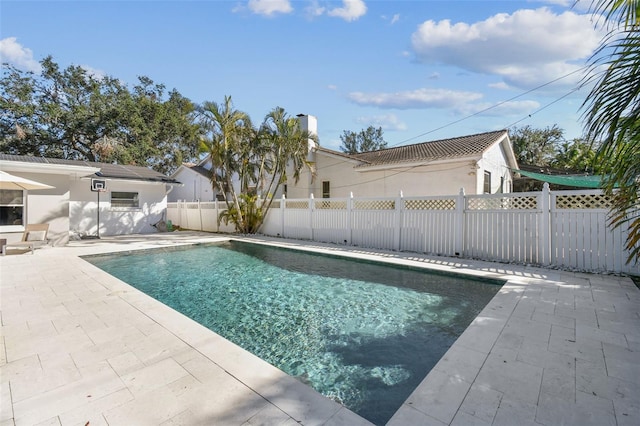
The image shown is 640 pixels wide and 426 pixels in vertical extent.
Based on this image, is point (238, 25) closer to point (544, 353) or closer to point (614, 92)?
point (614, 92)

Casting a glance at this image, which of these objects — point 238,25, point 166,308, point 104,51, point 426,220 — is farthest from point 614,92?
point 104,51

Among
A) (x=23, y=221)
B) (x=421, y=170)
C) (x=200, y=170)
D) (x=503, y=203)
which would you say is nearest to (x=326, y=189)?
(x=421, y=170)

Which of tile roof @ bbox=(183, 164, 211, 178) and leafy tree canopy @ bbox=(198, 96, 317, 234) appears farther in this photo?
tile roof @ bbox=(183, 164, 211, 178)

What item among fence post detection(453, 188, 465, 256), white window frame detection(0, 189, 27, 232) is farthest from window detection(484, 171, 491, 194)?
white window frame detection(0, 189, 27, 232)

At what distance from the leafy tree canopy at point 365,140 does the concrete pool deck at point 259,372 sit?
40230 millimetres

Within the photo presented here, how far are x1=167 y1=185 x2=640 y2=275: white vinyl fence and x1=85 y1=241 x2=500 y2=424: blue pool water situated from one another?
6.36ft

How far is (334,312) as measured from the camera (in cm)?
464

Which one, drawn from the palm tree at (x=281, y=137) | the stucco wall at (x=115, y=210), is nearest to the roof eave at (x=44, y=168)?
the stucco wall at (x=115, y=210)

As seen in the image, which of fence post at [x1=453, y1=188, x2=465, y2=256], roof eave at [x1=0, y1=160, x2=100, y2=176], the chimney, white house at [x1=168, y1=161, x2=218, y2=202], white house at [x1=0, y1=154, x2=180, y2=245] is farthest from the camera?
white house at [x1=168, y1=161, x2=218, y2=202]

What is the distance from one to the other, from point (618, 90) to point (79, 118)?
28.6 m

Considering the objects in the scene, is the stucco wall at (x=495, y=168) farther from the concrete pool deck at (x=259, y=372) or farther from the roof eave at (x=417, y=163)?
the concrete pool deck at (x=259, y=372)

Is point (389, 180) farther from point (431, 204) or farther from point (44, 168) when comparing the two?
point (44, 168)

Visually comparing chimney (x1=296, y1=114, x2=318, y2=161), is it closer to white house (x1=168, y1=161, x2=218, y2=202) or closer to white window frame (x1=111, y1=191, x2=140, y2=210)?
white house (x1=168, y1=161, x2=218, y2=202)

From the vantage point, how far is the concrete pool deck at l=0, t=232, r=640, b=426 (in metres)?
2.01
